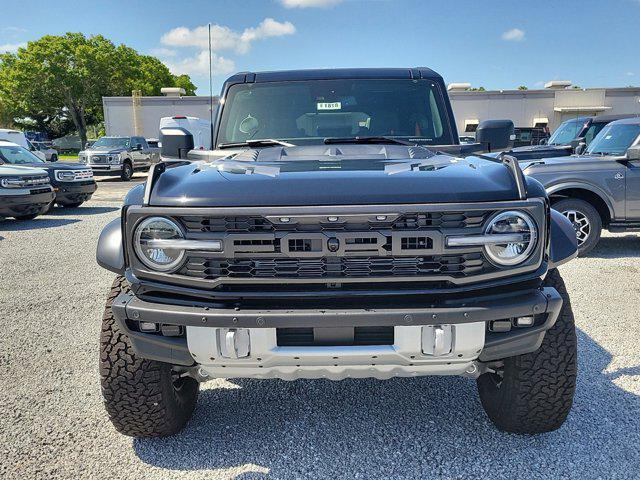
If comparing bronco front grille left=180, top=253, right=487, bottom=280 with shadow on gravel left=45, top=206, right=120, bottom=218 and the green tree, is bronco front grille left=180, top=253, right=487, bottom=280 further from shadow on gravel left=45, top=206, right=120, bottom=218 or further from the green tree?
the green tree

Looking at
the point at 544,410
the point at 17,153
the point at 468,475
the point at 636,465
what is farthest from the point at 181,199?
the point at 17,153

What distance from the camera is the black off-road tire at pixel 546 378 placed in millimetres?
2445

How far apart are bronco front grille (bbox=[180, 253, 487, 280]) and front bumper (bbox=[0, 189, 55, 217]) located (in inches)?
381

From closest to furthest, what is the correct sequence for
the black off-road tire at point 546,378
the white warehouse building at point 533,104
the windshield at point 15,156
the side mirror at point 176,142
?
the black off-road tire at point 546,378, the side mirror at point 176,142, the windshield at point 15,156, the white warehouse building at point 533,104

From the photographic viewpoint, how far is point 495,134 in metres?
3.62

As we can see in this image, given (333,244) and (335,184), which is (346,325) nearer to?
(333,244)

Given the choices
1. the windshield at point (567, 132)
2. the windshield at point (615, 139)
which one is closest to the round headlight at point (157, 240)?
the windshield at point (615, 139)

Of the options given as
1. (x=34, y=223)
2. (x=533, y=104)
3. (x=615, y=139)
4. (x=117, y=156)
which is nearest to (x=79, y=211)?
(x=34, y=223)

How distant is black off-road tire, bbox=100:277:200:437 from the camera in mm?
2469

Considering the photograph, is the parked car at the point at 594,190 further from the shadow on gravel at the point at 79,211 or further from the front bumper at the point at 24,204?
the shadow on gravel at the point at 79,211

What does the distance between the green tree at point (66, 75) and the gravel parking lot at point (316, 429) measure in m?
46.3

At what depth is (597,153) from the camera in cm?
736

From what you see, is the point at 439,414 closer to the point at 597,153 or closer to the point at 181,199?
the point at 181,199

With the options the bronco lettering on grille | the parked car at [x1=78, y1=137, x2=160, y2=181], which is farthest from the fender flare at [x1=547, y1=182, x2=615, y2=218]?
→ the parked car at [x1=78, y1=137, x2=160, y2=181]
